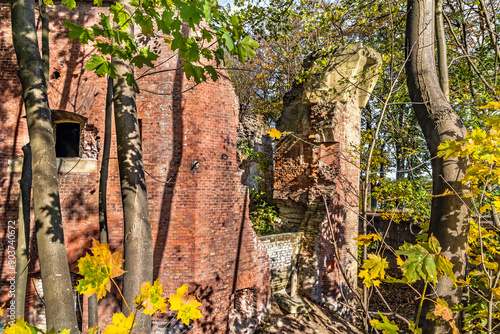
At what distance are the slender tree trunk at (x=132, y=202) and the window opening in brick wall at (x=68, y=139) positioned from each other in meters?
3.45

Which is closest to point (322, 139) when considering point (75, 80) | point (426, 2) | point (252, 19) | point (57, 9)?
point (252, 19)

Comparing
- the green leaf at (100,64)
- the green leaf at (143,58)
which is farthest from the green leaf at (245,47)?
the green leaf at (100,64)

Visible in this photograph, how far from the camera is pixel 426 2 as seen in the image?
12.0 ft

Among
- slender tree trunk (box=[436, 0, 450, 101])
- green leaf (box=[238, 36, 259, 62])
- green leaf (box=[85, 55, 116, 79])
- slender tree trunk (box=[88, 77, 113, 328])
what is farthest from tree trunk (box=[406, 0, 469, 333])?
slender tree trunk (box=[88, 77, 113, 328])

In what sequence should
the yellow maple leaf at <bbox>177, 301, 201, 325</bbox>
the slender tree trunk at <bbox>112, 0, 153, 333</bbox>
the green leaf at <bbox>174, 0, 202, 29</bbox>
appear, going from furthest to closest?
the slender tree trunk at <bbox>112, 0, 153, 333</bbox>
the yellow maple leaf at <bbox>177, 301, 201, 325</bbox>
the green leaf at <bbox>174, 0, 202, 29</bbox>

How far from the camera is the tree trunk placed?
3244 mm

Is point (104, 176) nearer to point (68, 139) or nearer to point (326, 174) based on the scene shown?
point (68, 139)

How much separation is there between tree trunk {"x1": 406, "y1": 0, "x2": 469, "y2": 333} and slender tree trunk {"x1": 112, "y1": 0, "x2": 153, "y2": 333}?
3.07 meters

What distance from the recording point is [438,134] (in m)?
3.37

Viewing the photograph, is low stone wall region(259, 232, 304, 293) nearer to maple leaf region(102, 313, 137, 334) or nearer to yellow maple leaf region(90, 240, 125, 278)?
yellow maple leaf region(90, 240, 125, 278)

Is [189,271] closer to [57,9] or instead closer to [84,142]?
[84,142]

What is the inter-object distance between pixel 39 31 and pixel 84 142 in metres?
2.22

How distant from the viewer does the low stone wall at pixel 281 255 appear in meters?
8.32

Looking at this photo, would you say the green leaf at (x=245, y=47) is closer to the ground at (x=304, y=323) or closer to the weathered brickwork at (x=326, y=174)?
the weathered brickwork at (x=326, y=174)
